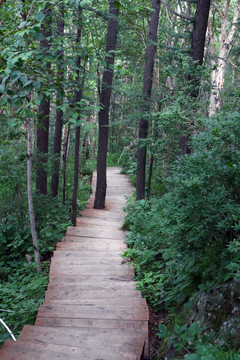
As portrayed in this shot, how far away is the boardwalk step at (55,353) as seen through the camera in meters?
3.10

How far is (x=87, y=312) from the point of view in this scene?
14.0 ft

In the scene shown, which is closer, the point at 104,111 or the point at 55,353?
the point at 55,353

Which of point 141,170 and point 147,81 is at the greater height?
point 147,81

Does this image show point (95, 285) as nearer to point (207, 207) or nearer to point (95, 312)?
point (95, 312)

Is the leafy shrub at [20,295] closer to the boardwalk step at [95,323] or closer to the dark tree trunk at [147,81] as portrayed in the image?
the boardwalk step at [95,323]

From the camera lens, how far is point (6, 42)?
142 inches

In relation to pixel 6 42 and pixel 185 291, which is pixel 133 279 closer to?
pixel 185 291

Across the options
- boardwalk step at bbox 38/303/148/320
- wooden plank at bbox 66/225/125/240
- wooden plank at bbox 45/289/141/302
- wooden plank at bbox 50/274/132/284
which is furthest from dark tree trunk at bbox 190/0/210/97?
boardwalk step at bbox 38/303/148/320

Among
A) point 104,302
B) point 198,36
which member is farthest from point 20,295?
point 198,36

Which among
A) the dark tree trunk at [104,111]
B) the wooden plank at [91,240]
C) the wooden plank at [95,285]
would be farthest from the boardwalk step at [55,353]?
the dark tree trunk at [104,111]

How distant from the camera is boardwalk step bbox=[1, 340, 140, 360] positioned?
3100 mm

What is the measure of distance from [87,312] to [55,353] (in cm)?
111

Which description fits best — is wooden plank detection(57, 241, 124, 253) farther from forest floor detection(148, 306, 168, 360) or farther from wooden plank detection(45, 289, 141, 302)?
forest floor detection(148, 306, 168, 360)

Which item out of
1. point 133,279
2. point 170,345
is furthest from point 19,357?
point 133,279
